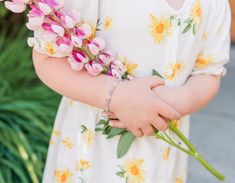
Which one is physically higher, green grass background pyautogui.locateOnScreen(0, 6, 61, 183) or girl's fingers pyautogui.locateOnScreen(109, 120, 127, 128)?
girl's fingers pyautogui.locateOnScreen(109, 120, 127, 128)

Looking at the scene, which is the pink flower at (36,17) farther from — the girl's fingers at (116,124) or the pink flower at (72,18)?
the girl's fingers at (116,124)

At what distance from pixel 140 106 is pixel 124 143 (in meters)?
0.17

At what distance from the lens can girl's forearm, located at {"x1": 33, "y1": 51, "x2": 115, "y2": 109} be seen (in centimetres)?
142

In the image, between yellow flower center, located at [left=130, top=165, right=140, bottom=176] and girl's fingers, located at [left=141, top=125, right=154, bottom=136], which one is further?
yellow flower center, located at [left=130, top=165, right=140, bottom=176]

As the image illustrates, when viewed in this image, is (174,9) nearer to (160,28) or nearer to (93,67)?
(160,28)

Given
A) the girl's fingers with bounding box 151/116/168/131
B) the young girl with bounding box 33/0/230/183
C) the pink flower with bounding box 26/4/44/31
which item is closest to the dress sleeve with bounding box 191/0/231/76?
the young girl with bounding box 33/0/230/183

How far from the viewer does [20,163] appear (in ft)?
9.27

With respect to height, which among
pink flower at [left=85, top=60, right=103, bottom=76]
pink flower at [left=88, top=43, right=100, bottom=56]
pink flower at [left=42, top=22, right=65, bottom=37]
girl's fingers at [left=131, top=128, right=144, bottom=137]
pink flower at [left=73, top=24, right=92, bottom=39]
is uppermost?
pink flower at [left=42, top=22, right=65, bottom=37]

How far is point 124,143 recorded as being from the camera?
5.02 ft

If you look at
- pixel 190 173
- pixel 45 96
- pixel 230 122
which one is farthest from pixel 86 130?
pixel 230 122

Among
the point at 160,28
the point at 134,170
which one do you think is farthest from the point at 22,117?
the point at 160,28

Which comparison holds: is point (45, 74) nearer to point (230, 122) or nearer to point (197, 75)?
point (197, 75)

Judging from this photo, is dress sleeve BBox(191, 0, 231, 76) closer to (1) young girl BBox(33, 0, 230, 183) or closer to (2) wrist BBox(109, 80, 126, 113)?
(1) young girl BBox(33, 0, 230, 183)

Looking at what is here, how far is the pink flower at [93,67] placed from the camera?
4.57ft
